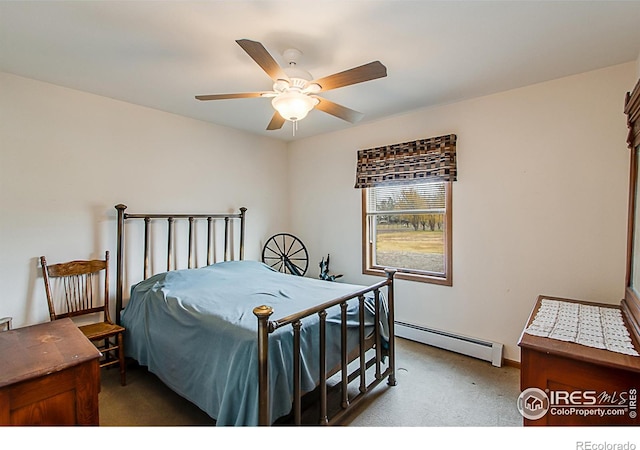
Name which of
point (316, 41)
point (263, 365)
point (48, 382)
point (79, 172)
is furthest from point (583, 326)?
point (79, 172)

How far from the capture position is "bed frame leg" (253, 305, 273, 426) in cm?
154

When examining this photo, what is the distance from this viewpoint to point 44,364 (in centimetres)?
135

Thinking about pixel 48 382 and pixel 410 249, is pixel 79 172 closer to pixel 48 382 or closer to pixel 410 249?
pixel 48 382

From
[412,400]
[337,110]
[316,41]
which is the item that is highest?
[316,41]

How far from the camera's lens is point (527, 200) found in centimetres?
274

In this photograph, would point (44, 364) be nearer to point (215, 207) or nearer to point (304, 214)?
point (215, 207)

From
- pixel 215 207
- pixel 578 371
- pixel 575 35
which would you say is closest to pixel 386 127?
pixel 575 35

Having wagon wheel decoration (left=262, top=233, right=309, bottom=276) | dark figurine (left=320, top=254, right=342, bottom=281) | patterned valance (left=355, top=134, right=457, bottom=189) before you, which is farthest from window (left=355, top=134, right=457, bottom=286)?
wagon wheel decoration (left=262, top=233, right=309, bottom=276)

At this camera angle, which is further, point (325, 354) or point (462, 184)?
point (462, 184)

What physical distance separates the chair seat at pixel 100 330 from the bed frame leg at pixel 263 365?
5.58 ft

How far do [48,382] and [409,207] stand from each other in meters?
3.22

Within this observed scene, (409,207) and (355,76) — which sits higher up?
(355,76)

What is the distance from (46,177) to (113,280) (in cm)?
105

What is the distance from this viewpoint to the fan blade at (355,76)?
171 centimetres
